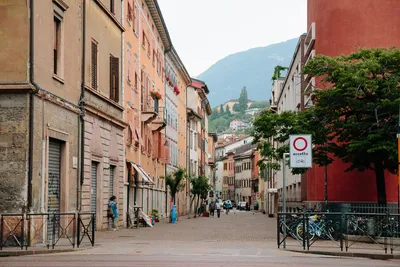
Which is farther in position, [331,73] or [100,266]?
[331,73]

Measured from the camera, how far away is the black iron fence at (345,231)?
2111 centimetres

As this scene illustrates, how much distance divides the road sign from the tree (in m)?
6.75

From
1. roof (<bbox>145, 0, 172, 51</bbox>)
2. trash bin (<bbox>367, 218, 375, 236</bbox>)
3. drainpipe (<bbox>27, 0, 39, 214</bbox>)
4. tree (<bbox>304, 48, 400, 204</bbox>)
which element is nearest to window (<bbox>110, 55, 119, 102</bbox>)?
tree (<bbox>304, 48, 400, 204</bbox>)

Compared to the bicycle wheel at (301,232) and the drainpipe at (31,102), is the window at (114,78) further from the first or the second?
the bicycle wheel at (301,232)

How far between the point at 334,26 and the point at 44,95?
56.8 feet

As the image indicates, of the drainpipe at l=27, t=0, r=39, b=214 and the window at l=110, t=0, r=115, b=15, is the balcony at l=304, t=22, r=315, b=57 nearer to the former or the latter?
the window at l=110, t=0, r=115, b=15

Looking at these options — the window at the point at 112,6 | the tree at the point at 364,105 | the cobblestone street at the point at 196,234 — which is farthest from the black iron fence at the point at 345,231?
the window at the point at 112,6

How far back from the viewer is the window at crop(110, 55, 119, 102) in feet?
111

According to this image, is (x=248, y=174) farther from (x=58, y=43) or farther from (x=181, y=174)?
(x=58, y=43)

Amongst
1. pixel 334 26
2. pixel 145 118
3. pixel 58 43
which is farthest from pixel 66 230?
pixel 145 118

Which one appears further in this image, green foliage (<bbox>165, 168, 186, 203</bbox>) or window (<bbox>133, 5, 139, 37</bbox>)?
green foliage (<bbox>165, 168, 186, 203</bbox>)

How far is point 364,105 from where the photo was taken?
2838cm

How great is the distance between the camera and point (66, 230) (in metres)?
20.2

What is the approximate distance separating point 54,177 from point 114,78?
10.1 m
